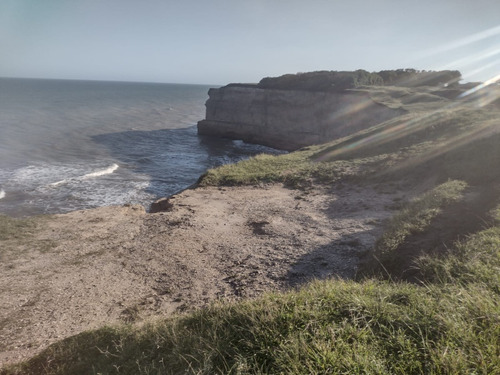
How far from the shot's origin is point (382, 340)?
3.01 metres

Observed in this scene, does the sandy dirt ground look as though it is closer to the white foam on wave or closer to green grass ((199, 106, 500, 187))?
green grass ((199, 106, 500, 187))

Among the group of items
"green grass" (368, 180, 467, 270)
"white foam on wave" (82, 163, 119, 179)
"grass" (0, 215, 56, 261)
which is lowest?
"white foam on wave" (82, 163, 119, 179)

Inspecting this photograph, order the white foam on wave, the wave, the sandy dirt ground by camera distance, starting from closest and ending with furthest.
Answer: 1. the sandy dirt ground
2. the wave
3. the white foam on wave

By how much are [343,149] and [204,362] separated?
19.5 m

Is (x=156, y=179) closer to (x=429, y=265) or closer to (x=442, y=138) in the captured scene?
(x=442, y=138)

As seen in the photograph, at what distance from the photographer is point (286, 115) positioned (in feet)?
161

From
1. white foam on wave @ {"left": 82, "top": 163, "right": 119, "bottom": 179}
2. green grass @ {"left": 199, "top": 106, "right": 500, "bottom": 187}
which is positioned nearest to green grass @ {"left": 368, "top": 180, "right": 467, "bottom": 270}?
green grass @ {"left": 199, "top": 106, "right": 500, "bottom": 187}

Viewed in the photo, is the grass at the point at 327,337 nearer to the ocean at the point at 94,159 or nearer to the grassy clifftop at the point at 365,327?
the grassy clifftop at the point at 365,327

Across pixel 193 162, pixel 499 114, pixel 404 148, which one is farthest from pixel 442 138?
pixel 193 162

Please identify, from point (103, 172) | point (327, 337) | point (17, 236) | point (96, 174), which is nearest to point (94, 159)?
point (103, 172)

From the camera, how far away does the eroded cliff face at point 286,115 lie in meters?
40.6

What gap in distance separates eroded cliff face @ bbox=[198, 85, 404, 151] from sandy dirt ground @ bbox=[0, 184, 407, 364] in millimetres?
27338

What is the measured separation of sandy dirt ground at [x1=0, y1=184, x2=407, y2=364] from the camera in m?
6.66

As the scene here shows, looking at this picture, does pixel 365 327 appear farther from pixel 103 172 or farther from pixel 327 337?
pixel 103 172
